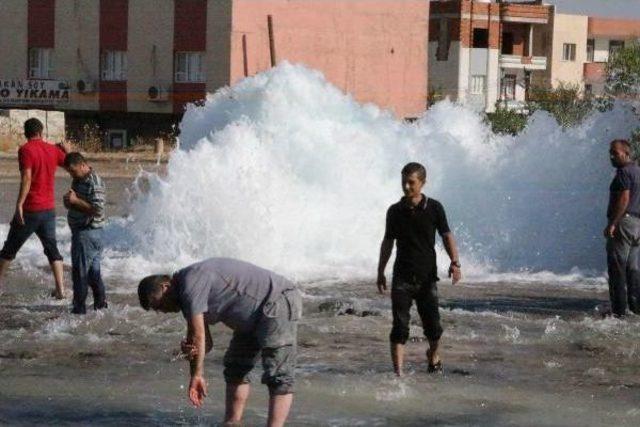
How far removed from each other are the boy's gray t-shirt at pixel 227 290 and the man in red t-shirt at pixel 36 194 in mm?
6210

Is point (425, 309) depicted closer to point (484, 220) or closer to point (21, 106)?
point (484, 220)

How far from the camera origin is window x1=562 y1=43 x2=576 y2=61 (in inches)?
3413

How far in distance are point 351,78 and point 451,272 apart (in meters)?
41.4

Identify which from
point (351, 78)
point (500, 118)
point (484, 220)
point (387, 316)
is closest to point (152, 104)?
point (351, 78)

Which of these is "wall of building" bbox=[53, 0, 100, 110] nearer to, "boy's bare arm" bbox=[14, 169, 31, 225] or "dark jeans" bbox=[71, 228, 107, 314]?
"boy's bare arm" bbox=[14, 169, 31, 225]

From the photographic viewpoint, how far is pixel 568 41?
3420 inches

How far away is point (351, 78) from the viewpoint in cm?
5191

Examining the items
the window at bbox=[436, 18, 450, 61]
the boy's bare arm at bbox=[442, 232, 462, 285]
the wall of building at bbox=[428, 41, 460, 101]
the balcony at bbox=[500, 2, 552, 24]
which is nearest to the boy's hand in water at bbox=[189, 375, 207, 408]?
the boy's bare arm at bbox=[442, 232, 462, 285]

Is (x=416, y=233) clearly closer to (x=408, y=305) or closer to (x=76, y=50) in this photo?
(x=408, y=305)

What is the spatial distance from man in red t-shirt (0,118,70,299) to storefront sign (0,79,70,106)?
A: 4033cm

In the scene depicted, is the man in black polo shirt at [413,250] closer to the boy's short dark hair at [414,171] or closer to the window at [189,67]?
the boy's short dark hair at [414,171]

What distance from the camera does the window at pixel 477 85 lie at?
259ft

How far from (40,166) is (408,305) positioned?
16.5 ft

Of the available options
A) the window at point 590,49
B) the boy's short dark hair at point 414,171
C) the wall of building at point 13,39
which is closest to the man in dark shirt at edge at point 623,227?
the boy's short dark hair at point 414,171
